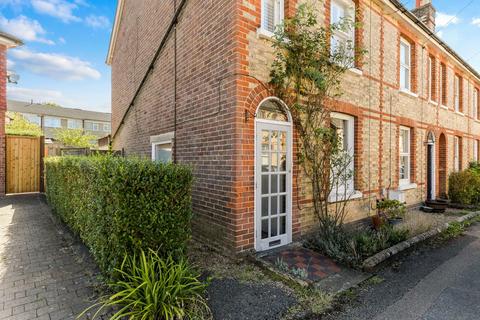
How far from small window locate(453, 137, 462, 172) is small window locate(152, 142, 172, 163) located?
1266 centimetres

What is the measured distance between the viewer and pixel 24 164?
10227 mm

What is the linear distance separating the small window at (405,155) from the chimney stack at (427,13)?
5602 millimetres

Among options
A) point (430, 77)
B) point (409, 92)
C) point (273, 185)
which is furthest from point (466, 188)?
point (273, 185)

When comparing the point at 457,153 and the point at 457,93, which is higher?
the point at 457,93

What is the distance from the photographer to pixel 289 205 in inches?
196

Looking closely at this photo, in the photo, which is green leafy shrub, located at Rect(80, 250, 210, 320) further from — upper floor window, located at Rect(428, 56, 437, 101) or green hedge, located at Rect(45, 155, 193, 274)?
upper floor window, located at Rect(428, 56, 437, 101)

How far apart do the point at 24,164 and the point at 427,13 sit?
17.7m

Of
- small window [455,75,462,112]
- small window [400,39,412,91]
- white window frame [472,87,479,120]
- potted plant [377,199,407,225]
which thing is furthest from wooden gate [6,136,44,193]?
white window frame [472,87,479,120]

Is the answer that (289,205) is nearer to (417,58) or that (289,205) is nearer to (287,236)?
(287,236)

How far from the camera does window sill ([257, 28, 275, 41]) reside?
4457 millimetres

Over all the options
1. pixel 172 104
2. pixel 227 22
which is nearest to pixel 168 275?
pixel 227 22

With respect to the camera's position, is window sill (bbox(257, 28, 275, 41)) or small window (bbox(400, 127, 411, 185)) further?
small window (bbox(400, 127, 411, 185))

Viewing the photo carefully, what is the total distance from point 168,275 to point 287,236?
262cm

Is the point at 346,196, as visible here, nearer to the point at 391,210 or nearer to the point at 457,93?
the point at 391,210
